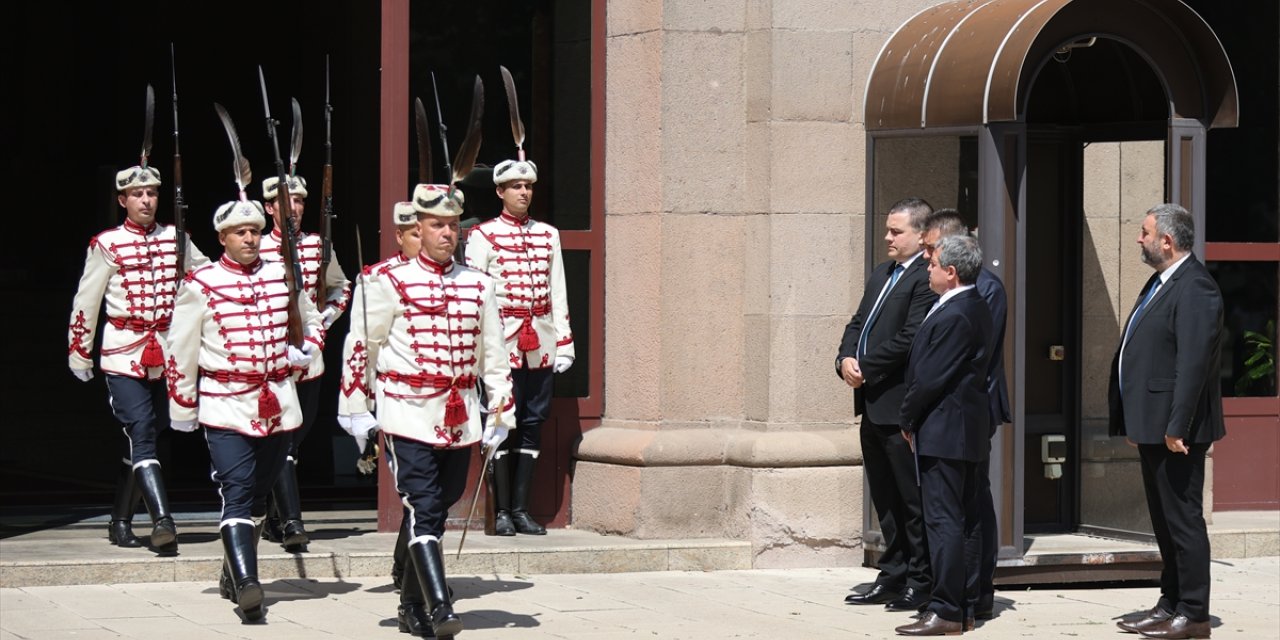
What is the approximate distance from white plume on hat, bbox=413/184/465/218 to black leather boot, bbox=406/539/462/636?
1.42m

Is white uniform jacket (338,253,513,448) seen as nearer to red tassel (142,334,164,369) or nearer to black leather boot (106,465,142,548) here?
red tassel (142,334,164,369)

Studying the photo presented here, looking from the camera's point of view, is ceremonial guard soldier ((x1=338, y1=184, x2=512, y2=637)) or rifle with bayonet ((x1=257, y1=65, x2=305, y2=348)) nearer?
ceremonial guard soldier ((x1=338, y1=184, x2=512, y2=637))

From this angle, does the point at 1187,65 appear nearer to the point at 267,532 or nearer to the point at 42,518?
the point at 267,532

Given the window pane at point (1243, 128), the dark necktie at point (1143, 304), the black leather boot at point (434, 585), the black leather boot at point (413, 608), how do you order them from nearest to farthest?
the black leather boot at point (434, 585), the black leather boot at point (413, 608), the dark necktie at point (1143, 304), the window pane at point (1243, 128)

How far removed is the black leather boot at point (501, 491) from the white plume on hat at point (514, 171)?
60.4 inches

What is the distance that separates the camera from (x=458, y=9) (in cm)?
1197

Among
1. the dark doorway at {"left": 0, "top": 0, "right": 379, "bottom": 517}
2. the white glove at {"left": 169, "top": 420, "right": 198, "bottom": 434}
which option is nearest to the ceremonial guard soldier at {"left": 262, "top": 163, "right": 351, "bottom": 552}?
the white glove at {"left": 169, "top": 420, "right": 198, "bottom": 434}

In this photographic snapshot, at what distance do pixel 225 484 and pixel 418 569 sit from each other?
1201 mm

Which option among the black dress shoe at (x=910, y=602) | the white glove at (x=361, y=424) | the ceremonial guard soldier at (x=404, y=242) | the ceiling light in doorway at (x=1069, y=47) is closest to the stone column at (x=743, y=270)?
the ceiling light in doorway at (x=1069, y=47)

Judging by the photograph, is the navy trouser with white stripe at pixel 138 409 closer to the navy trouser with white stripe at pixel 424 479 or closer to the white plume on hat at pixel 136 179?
the white plume on hat at pixel 136 179

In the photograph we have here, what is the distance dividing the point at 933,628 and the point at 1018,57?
2961 millimetres

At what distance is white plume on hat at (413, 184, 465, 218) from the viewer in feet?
29.8

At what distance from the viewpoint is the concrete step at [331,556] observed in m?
10.4

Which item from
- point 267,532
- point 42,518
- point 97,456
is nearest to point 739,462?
point 267,532
